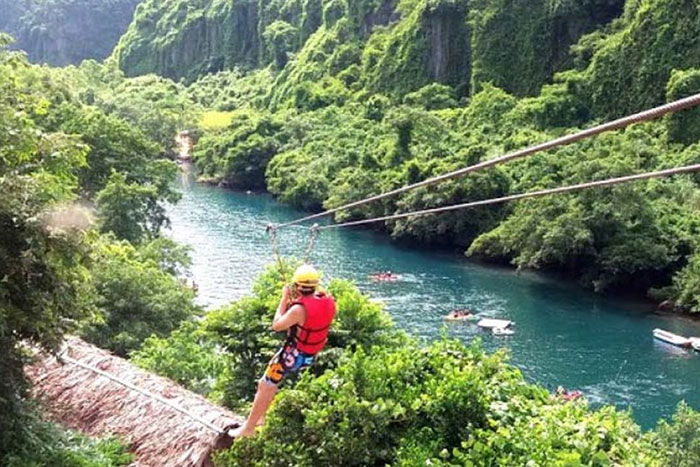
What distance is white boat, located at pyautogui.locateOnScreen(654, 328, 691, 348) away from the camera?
826 inches

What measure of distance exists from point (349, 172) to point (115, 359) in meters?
32.5

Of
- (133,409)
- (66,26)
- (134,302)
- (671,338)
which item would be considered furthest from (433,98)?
(66,26)

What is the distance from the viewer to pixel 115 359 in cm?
762

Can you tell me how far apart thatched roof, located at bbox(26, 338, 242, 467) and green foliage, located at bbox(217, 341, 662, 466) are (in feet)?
2.61

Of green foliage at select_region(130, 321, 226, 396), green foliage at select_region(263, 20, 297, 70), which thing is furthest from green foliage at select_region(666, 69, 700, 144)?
green foliage at select_region(263, 20, 297, 70)

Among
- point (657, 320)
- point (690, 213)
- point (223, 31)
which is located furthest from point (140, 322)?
point (223, 31)

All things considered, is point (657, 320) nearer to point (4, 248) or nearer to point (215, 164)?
point (4, 248)

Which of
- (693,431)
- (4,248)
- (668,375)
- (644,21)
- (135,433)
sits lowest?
(668,375)

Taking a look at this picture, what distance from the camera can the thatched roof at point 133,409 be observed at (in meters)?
6.22

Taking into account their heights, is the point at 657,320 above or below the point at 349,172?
below

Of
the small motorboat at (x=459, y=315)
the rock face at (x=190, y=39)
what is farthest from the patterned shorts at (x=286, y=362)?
the rock face at (x=190, y=39)

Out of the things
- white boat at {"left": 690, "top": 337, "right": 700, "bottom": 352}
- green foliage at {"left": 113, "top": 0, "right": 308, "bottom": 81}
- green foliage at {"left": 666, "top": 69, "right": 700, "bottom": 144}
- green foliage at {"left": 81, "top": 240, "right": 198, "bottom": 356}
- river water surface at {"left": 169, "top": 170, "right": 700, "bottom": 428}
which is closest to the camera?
green foliage at {"left": 81, "top": 240, "right": 198, "bottom": 356}

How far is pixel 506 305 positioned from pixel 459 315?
2.39 meters

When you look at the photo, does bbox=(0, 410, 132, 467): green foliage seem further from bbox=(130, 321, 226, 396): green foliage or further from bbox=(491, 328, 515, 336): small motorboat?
bbox=(491, 328, 515, 336): small motorboat
